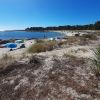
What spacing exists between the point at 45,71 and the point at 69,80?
1372mm

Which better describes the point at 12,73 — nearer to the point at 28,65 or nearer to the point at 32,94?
the point at 28,65

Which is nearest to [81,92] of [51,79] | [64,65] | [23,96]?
[51,79]

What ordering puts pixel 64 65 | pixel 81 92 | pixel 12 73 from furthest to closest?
pixel 64 65
pixel 12 73
pixel 81 92

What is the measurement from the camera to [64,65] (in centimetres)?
777

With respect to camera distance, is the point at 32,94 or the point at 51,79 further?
the point at 51,79

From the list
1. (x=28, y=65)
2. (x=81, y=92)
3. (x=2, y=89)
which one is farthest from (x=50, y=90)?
(x=28, y=65)

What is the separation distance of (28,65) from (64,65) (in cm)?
168

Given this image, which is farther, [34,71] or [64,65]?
[64,65]

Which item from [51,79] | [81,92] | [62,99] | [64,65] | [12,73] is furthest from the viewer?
[64,65]

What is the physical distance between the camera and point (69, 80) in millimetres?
5926

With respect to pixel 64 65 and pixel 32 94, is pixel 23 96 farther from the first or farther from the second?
pixel 64 65

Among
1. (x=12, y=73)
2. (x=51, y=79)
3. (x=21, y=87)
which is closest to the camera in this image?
(x=21, y=87)

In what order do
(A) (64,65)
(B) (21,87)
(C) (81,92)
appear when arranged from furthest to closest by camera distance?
(A) (64,65) → (B) (21,87) → (C) (81,92)

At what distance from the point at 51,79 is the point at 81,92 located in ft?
4.57
